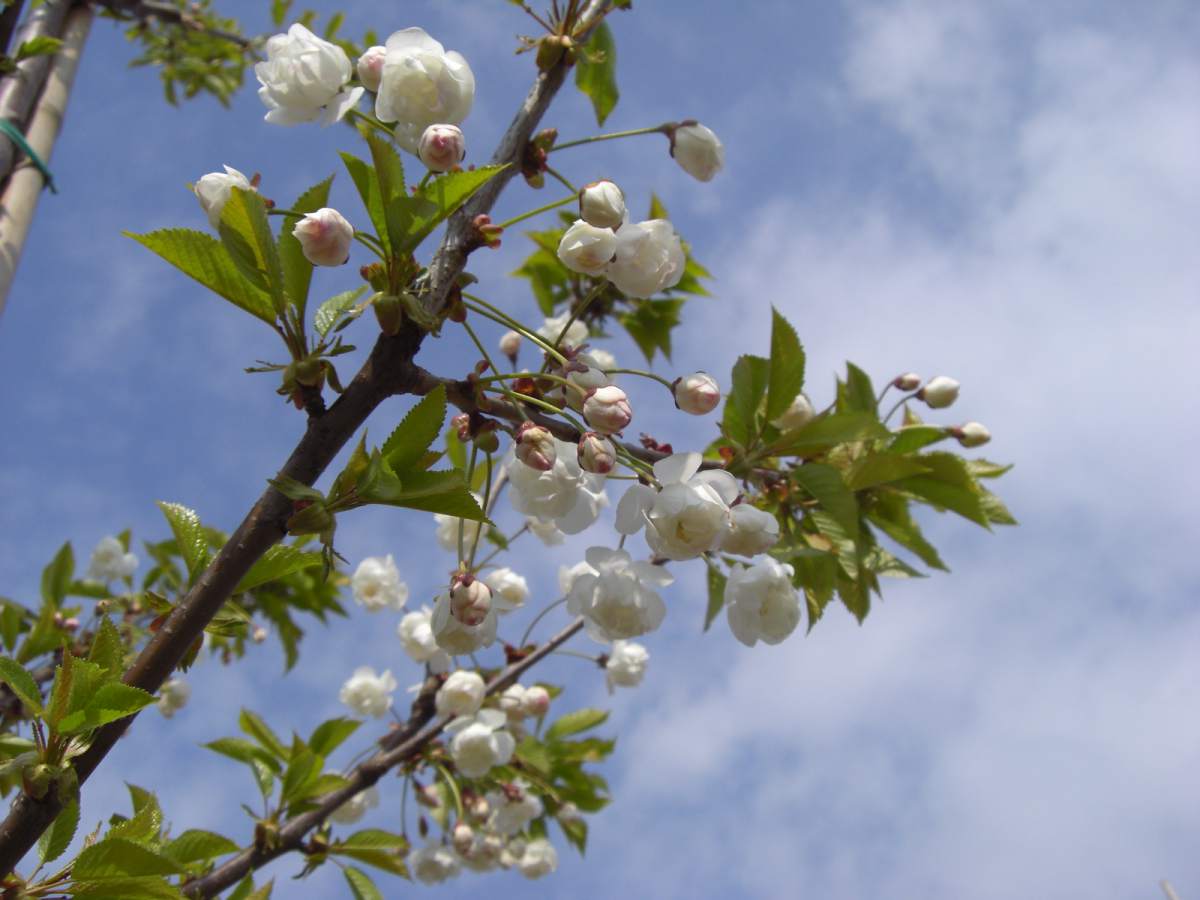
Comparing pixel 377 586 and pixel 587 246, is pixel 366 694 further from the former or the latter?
pixel 587 246

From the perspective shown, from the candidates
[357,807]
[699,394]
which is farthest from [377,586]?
[699,394]

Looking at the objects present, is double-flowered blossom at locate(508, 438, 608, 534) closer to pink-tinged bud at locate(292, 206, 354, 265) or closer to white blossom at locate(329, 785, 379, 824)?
pink-tinged bud at locate(292, 206, 354, 265)

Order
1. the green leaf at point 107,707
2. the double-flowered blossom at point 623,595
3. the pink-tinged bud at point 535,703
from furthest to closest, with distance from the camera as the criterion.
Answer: the pink-tinged bud at point 535,703, the double-flowered blossom at point 623,595, the green leaf at point 107,707

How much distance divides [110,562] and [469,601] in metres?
3.43

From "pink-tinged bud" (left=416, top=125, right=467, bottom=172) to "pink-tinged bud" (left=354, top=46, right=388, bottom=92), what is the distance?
0.16 m

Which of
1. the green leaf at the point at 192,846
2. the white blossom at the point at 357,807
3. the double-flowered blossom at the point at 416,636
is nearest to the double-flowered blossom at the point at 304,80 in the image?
the green leaf at the point at 192,846

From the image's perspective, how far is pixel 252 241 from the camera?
1066 mm

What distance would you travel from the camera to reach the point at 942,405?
6.81ft

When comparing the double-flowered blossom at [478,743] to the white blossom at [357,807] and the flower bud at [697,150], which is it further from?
the flower bud at [697,150]

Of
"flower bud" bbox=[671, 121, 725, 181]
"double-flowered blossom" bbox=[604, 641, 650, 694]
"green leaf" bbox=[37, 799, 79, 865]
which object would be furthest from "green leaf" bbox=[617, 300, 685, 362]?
"green leaf" bbox=[37, 799, 79, 865]

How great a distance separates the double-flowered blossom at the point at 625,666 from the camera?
298cm

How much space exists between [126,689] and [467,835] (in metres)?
1.96

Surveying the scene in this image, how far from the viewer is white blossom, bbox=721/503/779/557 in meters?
1.23

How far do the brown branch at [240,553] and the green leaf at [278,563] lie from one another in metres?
0.08
